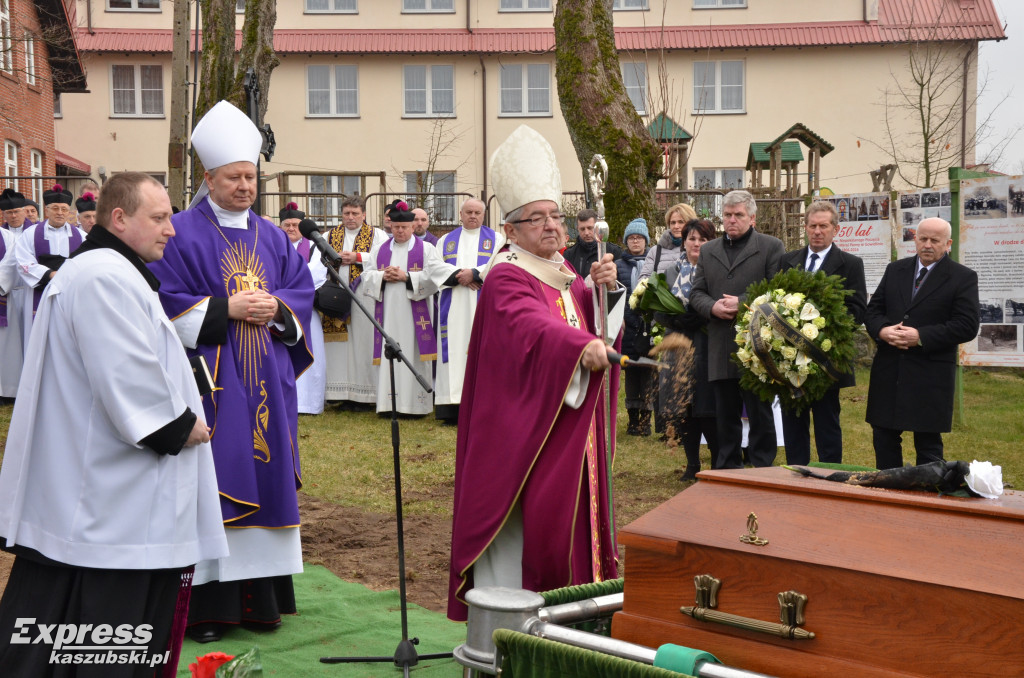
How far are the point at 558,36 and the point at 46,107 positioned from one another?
20.6 meters

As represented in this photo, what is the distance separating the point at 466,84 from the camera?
3297 centimetres

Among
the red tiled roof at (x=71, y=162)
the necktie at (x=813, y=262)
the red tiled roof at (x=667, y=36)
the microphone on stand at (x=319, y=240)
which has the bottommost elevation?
the necktie at (x=813, y=262)

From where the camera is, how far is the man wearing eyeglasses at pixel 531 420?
4.02 meters

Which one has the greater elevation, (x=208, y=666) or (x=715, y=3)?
(x=715, y=3)

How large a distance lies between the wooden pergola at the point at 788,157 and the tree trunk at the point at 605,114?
9.67 m

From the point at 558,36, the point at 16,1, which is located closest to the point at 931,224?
the point at 558,36

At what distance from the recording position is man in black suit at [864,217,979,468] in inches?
274

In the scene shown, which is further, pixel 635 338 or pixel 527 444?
pixel 635 338

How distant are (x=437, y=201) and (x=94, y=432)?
87.0 feet

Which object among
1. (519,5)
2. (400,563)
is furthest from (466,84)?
(400,563)

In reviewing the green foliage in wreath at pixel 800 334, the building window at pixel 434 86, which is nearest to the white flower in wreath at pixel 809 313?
the green foliage in wreath at pixel 800 334

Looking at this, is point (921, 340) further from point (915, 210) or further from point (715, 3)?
point (715, 3)

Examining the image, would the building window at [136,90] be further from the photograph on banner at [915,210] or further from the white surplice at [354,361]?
the photograph on banner at [915,210]

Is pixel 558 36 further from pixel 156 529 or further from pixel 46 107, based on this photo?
pixel 46 107
